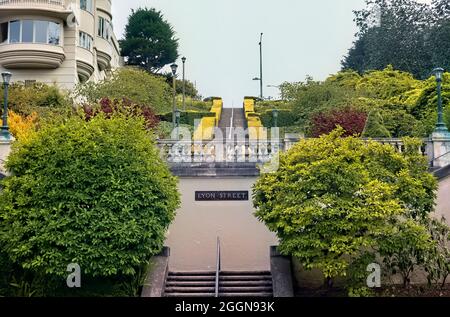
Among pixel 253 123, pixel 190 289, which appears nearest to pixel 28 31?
pixel 253 123

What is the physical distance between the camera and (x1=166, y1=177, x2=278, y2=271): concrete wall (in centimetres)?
1611

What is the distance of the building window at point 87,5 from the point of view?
109 feet

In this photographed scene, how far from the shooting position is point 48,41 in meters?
30.9

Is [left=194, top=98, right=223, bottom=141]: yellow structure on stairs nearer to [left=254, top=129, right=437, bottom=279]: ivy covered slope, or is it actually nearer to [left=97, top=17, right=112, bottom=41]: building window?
[left=254, top=129, right=437, bottom=279]: ivy covered slope

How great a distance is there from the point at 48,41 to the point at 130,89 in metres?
5.13

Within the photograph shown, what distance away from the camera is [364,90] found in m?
34.2

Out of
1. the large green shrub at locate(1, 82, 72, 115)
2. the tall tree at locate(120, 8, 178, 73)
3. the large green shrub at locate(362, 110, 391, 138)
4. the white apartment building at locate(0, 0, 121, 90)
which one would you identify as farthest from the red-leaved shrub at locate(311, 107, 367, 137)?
the tall tree at locate(120, 8, 178, 73)

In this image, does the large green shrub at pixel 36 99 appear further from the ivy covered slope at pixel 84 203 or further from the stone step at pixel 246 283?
the stone step at pixel 246 283

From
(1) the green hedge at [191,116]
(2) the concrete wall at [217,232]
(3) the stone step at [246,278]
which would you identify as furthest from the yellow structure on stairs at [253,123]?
(3) the stone step at [246,278]

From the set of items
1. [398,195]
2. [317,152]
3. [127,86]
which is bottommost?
[398,195]

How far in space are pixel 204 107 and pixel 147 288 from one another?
28352 millimetres

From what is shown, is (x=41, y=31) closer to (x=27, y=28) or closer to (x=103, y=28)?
(x=27, y=28)
